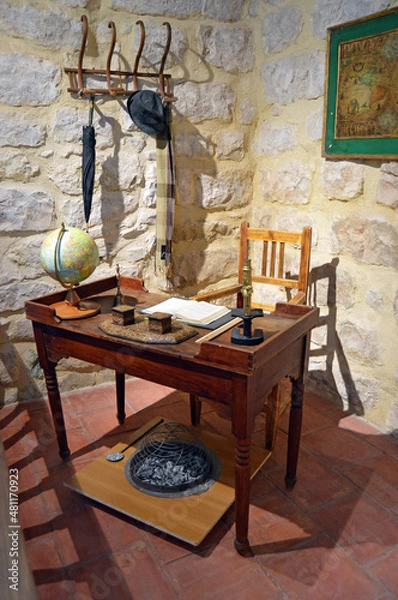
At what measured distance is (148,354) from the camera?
1859mm

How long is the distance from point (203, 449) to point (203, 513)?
1.23 ft

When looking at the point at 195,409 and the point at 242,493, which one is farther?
the point at 195,409

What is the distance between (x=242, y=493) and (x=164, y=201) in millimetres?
1916

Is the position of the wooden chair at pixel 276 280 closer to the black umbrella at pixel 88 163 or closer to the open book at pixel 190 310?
the open book at pixel 190 310

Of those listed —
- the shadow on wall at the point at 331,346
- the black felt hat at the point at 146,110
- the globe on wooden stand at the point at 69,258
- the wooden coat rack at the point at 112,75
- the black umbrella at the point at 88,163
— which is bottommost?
the shadow on wall at the point at 331,346

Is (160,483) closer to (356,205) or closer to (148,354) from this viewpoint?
(148,354)

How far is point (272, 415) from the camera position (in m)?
2.44

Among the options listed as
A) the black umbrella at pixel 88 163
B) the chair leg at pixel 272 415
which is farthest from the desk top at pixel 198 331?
the black umbrella at pixel 88 163

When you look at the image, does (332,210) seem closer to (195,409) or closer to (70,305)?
(195,409)

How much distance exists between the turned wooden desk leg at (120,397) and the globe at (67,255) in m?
0.87

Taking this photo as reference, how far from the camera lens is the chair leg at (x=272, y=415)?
2.37 meters

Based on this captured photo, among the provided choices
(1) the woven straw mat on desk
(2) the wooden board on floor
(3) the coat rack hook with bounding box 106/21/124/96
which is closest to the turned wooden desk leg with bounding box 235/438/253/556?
(2) the wooden board on floor

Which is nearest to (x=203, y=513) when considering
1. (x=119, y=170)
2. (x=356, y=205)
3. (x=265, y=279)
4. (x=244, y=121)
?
(x=265, y=279)

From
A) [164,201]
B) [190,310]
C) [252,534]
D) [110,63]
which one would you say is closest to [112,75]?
[110,63]
